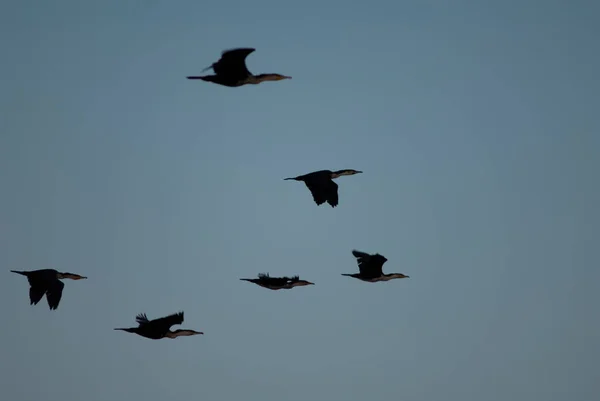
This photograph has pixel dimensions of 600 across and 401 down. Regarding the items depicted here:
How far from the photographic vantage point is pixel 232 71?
3625 centimetres

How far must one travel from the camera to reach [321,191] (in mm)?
43500

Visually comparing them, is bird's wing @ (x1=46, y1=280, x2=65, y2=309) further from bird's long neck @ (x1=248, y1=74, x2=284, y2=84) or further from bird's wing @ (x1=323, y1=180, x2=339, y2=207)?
bird's long neck @ (x1=248, y1=74, x2=284, y2=84)

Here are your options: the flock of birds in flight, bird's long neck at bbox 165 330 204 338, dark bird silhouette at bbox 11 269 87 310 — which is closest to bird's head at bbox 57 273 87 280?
the flock of birds in flight

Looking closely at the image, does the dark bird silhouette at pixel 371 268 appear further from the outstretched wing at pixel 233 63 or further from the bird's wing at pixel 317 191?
the outstretched wing at pixel 233 63

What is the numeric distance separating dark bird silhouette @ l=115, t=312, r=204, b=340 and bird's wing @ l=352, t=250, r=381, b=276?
625 centimetres

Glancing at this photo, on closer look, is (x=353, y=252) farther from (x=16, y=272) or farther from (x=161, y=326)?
(x=16, y=272)

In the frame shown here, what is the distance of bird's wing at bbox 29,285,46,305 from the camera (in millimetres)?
40969

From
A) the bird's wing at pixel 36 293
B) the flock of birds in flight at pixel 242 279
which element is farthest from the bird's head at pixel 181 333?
the bird's wing at pixel 36 293

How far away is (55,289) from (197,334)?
5.45 meters

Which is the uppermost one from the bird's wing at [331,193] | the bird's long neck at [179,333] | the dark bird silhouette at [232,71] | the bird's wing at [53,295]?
the dark bird silhouette at [232,71]

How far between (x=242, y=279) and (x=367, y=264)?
4719 mm

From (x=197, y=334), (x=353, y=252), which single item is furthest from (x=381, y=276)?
(x=197, y=334)

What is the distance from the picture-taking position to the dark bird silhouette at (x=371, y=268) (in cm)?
4144

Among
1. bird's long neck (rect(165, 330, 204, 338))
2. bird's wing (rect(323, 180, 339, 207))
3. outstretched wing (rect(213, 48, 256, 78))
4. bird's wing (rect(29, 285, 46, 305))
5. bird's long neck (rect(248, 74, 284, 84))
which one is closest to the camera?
outstretched wing (rect(213, 48, 256, 78))
